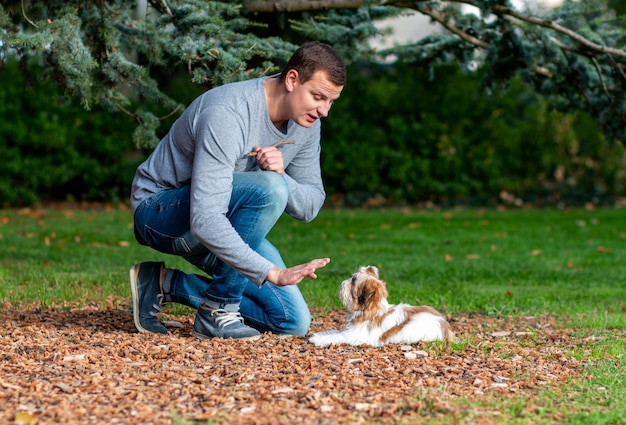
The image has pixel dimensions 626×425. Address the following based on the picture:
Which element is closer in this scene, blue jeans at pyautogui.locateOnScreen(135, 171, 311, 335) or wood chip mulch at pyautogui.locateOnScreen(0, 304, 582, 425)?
wood chip mulch at pyautogui.locateOnScreen(0, 304, 582, 425)

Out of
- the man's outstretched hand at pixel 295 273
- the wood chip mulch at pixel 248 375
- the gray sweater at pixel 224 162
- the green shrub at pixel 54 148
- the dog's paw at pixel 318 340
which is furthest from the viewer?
the green shrub at pixel 54 148

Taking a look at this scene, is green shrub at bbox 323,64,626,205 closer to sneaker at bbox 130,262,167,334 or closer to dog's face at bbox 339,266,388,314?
sneaker at bbox 130,262,167,334

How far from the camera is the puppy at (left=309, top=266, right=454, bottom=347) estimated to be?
461cm

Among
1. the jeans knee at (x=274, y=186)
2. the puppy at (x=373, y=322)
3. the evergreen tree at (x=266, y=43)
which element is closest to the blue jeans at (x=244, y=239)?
the jeans knee at (x=274, y=186)

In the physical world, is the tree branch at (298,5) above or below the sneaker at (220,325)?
above

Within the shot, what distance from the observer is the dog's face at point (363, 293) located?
461 cm

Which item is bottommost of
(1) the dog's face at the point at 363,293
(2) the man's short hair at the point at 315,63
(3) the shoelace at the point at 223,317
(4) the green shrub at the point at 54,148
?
(4) the green shrub at the point at 54,148

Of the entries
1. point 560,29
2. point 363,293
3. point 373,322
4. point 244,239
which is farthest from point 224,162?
point 560,29

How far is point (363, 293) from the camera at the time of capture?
15.2ft

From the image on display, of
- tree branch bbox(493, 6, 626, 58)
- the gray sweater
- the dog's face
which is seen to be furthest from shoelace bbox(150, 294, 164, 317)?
tree branch bbox(493, 6, 626, 58)

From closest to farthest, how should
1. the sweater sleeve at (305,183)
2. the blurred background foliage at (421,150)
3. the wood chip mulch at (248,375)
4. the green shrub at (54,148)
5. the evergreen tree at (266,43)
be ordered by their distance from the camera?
the wood chip mulch at (248,375) < the sweater sleeve at (305,183) < the evergreen tree at (266,43) < the green shrub at (54,148) < the blurred background foliage at (421,150)

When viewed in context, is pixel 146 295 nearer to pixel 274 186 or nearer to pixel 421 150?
pixel 274 186

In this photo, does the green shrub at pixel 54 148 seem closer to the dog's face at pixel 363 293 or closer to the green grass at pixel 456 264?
the green grass at pixel 456 264

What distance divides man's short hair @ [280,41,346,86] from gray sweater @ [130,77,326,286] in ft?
0.99
